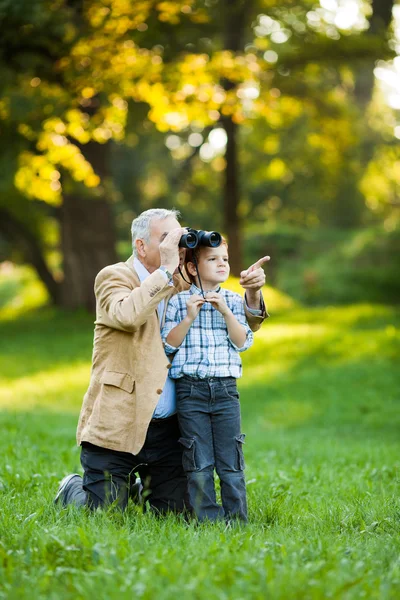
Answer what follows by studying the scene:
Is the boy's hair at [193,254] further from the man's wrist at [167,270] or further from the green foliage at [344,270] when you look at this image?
the green foliage at [344,270]

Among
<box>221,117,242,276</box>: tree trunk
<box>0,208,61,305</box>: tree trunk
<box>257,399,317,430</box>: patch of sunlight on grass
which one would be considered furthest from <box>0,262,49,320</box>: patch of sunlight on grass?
<box>257,399,317,430</box>: patch of sunlight on grass

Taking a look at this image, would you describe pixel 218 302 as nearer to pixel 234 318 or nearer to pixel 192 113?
pixel 234 318

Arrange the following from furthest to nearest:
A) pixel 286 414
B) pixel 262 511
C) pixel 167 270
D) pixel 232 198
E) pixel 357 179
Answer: pixel 357 179 → pixel 232 198 → pixel 286 414 → pixel 262 511 → pixel 167 270

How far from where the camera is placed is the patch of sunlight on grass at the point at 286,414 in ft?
37.0

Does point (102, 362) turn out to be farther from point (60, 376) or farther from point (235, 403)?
point (60, 376)

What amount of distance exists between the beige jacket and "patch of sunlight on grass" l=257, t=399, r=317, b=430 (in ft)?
22.0

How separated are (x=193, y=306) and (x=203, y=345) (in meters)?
0.27

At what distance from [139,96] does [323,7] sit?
6.53m

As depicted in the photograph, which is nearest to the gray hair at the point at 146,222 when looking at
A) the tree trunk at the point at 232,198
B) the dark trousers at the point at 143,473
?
the dark trousers at the point at 143,473

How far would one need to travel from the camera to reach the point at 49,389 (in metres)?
13.4

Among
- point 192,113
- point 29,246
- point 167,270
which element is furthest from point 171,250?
point 29,246

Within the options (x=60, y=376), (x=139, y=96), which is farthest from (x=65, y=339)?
(x=139, y=96)

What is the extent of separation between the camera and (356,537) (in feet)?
13.6

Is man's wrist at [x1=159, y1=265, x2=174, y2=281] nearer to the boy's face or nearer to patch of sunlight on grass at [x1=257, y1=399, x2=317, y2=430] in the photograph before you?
the boy's face
